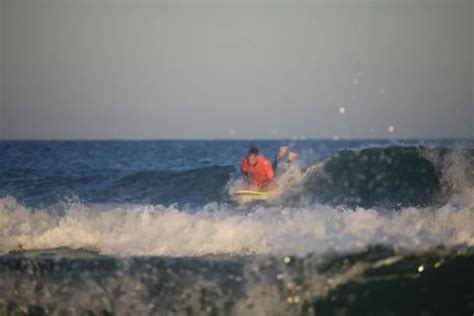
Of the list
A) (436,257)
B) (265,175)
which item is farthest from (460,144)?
(436,257)

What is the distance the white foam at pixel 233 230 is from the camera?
3.56 metres

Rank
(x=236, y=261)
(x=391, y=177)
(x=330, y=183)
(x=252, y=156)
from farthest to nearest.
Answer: (x=391, y=177) < (x=330, y=183) < (x=252, y=156) < (x=236, y=261)

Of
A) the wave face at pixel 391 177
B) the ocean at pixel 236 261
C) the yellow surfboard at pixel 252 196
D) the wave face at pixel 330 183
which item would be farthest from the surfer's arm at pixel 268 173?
the wave face at pixel 391 177

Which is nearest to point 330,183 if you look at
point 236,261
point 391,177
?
point 391,177

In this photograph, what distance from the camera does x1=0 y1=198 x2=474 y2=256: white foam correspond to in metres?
3.56

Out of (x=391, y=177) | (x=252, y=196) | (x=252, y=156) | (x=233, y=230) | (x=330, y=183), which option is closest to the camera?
(x=233, y=230)

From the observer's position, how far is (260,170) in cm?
605

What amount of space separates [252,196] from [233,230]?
1.89m

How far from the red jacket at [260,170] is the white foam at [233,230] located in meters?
1.32

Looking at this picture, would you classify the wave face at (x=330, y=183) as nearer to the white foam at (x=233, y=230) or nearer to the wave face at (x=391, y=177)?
the wave face at (x=391, y=177)

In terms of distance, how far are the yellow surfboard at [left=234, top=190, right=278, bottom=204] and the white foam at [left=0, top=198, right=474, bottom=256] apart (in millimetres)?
993

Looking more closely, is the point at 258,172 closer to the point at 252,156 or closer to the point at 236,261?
the point at 252,156

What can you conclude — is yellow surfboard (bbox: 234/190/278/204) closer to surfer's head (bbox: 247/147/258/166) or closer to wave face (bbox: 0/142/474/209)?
wave face (bbox: 0/142/474/209)

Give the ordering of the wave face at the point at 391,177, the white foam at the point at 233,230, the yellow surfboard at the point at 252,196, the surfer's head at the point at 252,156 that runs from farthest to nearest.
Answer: the wave face at the point at 391,177 → the surfer's head at the point at 252,156 → the yellow surfboard at the point at 252,196 → the white foam at the point at 233,230
